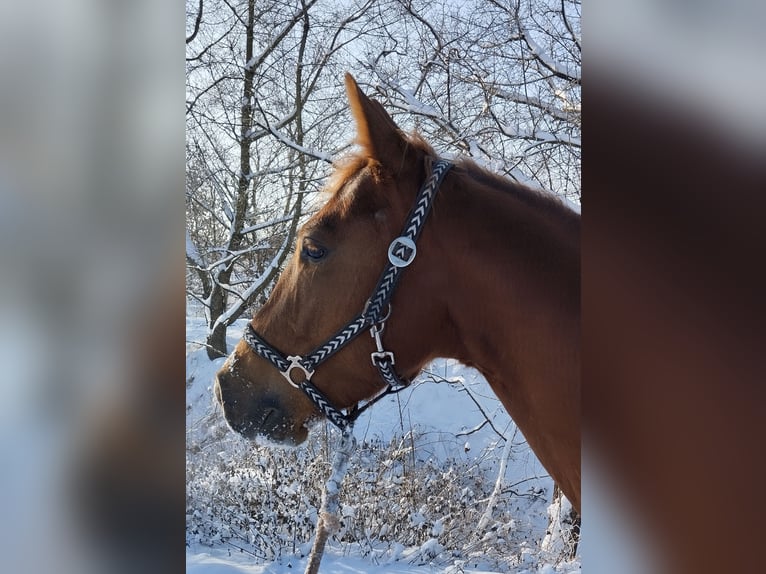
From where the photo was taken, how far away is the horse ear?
1.33 metres

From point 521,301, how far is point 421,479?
385 centimetres

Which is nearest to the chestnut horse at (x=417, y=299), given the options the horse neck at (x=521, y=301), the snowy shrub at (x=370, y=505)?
the horse neck at (x=521, y=301)

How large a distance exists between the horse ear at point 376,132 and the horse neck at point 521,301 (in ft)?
0.55

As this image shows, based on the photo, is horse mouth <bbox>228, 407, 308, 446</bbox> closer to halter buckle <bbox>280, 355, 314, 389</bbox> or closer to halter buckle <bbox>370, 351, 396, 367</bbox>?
halter buckle <bbox>280, 355, 314, 389</bbox>

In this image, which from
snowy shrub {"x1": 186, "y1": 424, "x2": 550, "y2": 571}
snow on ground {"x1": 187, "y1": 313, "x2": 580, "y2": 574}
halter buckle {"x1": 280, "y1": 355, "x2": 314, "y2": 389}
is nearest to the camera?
halter buckle {"x1": 280, "y1": 355, "x2": 314, "y2": 389}

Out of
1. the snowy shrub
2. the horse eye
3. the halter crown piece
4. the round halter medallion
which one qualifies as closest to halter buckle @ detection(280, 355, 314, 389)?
the halter crown piece

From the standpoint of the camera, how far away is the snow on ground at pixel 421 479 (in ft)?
13.7

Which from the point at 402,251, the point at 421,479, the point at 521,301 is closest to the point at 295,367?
the point at 402,251

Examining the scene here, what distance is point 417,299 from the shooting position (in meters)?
1.35
